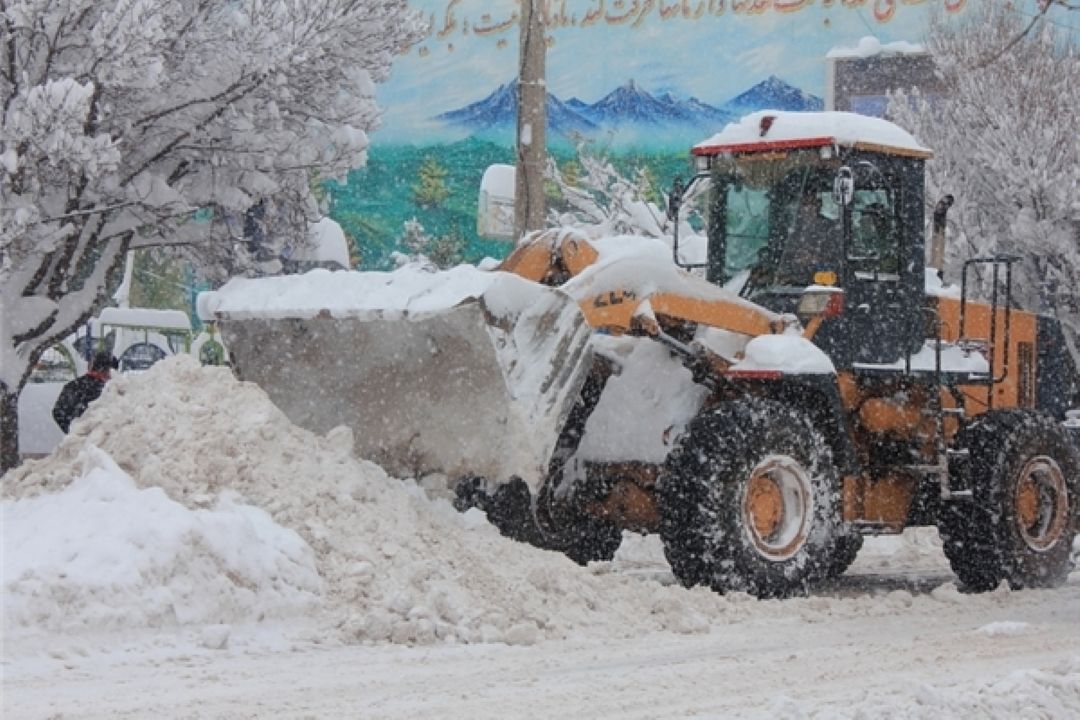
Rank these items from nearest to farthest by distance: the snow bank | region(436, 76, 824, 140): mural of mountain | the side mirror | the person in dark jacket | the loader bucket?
the snow bank < the loader bucket < the side mirror < the person in dark jacket < region(436, 76, 824, 140): mural of mountain

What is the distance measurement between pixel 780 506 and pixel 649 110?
25.1m

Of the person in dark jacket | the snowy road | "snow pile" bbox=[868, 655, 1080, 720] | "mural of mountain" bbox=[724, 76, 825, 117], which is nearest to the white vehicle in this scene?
the person in dark jacket

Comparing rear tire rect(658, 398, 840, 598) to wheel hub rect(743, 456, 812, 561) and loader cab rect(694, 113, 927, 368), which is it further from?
loader cab rect(694, 113, 927, 368)

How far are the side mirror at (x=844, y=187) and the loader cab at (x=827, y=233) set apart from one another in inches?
9.1

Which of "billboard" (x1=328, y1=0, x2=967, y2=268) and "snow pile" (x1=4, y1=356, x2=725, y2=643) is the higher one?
"billboard" (x1=328, y1=0, x2=967, y2=268)

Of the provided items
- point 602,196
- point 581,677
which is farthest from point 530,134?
point 602,196

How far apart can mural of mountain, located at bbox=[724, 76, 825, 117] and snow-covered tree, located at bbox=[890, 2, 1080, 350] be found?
852 cm

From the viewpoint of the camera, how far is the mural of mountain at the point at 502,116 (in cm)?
3459

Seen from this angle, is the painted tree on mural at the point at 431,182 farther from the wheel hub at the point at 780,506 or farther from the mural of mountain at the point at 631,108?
the wheel hub at the point at 780,506

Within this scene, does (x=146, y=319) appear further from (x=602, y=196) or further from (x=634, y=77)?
(x=634, y=77)

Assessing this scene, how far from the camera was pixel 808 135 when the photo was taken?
36.4ft

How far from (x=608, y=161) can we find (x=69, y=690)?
2829cm

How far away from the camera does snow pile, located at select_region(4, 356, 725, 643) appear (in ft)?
26.4

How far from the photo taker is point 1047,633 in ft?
30.4
